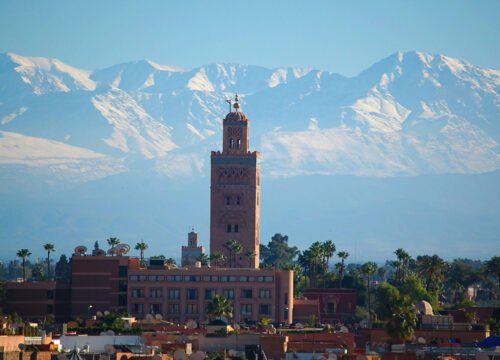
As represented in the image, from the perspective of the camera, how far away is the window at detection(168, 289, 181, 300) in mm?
193500

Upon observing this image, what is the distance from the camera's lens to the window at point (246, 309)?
19300cm

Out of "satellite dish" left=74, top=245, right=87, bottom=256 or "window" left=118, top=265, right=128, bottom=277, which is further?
"satellite dish" left=74, top=245, right=87, bottom=256

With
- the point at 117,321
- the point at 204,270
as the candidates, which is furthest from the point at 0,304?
the point at 117,321

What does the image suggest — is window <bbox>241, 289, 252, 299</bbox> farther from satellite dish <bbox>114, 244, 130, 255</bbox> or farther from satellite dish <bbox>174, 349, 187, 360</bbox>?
satellite dish <bbox>174, 349, 187, 360</bbox>

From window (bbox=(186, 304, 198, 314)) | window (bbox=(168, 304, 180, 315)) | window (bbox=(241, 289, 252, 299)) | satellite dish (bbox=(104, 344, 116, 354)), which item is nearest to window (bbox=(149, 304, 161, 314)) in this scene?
window (bbox=(168, 304, 180, 315))

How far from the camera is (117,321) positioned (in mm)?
149500

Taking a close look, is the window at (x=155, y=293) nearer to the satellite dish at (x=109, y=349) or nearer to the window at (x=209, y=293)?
the window at (x=209, y=293)

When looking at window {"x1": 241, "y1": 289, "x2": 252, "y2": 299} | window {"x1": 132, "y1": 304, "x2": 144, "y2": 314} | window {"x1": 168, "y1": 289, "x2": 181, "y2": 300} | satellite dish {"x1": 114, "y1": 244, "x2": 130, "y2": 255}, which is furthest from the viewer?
satellite dish {"x1": 114, "y1": 244, "x2": 130, "y2": 255}

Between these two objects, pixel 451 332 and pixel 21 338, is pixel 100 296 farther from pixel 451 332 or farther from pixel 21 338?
pixel 21 338

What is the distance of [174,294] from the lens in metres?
194

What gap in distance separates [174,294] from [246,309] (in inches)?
301

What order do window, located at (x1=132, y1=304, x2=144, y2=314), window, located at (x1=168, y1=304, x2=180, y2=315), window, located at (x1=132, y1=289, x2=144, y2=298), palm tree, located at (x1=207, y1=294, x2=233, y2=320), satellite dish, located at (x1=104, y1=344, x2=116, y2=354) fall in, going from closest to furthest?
satellite dish, located at (x1=104, y1=344, x2=116, y2=354) < palm tree, located at (x1=207, y1=294, x2=233, y2=320) < window, located at (x1=132, y1=304, x2=144, y2=314) < window, located at (x1=132, y1=289, x2=144, y2=298) < window, located at (x1=168, y1=304, x2=180, y2=315)

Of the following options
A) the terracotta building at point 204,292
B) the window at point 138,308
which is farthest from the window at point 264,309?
the window at point 138,308

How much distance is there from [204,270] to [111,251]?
9971 mm
